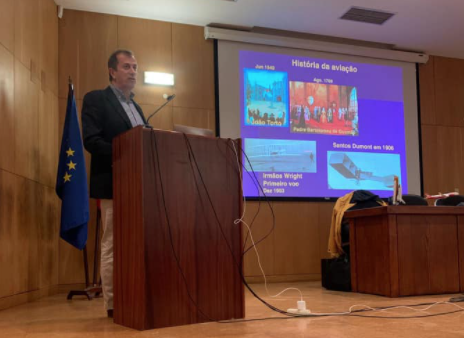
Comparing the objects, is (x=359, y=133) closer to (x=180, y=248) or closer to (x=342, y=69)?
(x=342, y=69)

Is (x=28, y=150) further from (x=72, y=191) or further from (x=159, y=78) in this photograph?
(x=159, y=78)

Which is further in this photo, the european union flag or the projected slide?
the projected slide

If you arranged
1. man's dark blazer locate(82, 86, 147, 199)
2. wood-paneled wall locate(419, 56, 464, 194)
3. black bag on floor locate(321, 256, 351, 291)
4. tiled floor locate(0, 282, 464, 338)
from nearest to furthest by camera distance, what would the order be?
tiled floor locate(0, 282, 464, 338) < man's dark blazer locate(82, 86, 147, 199) < black bag on floor locate(321, 256, 351, 291) < wood-paneled wall locate(419, 56, 464, 194)

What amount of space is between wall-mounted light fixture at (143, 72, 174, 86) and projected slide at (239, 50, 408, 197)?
2.76 feet

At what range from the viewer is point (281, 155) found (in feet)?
20.0

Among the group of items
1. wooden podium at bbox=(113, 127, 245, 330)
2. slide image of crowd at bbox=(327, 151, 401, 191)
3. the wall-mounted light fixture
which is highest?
the wall-mounted light fixture

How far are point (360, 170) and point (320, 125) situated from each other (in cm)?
74

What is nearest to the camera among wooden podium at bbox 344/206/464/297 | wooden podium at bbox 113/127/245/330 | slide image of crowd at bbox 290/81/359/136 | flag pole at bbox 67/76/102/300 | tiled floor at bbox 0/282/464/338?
tiled floor at bbox 0/282/464/338

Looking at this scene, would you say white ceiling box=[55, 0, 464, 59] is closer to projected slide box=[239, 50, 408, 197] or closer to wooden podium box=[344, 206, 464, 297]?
projected slide box=[239, 50, 408, 197]

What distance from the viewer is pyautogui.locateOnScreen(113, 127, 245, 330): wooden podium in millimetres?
2520

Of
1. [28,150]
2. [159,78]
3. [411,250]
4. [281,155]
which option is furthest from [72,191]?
[281,155]

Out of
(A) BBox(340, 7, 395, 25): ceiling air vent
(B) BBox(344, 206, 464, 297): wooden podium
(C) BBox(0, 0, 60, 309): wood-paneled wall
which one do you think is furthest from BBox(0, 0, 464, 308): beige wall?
(B) BBox(344, 206, 464, 297): wooden podium

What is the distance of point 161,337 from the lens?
7.44ft

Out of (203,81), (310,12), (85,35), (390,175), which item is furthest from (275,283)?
(85,35)
